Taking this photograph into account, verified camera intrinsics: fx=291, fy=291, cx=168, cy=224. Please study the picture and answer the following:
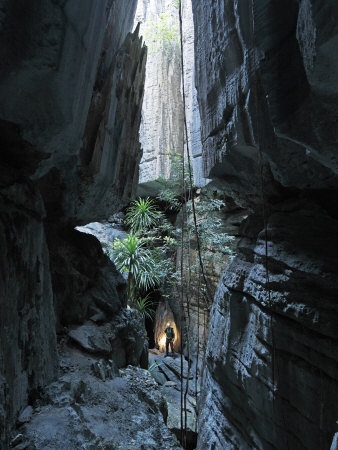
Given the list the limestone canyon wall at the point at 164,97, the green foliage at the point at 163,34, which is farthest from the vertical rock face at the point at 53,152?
the green foliage at the point at 163,34

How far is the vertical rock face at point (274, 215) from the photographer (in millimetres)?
1896

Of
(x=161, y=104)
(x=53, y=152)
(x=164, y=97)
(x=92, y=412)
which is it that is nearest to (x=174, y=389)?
(x=92, y=412)

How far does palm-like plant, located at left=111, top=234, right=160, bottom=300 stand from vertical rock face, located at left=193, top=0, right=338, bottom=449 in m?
5.36

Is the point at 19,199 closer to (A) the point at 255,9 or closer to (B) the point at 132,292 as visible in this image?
(A) the point at 255,9

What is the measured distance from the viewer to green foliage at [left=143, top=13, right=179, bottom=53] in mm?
12023

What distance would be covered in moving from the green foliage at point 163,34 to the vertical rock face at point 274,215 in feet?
31.9

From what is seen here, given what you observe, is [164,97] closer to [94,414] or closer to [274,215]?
[274,215]

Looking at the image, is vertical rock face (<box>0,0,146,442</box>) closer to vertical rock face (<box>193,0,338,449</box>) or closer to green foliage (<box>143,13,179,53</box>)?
vertical rock face (<box>193,0,338,449</box>)

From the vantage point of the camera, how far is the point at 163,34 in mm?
12094

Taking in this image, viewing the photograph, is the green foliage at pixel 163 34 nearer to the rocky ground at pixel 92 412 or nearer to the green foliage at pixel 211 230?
the green foliage at pixel 211 230

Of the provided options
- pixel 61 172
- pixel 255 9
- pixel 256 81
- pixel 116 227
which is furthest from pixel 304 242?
pixel 116 227

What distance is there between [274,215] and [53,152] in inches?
93.3

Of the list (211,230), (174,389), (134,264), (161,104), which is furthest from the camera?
(161,104)

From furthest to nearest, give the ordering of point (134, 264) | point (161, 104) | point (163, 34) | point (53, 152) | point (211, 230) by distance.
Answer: point (163, 34)
point (161, 104)
point (134, 264)
point (211, 230)
point (53, 152)
